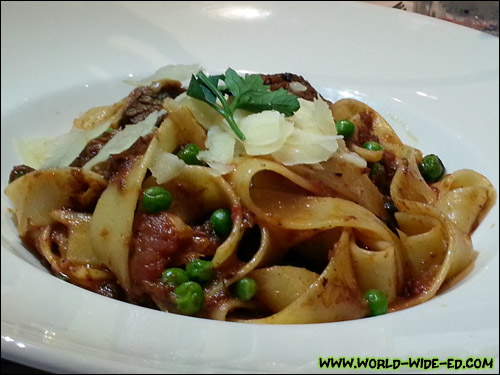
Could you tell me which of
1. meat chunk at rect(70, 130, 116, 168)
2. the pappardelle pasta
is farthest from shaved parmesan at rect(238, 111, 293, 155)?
meat chunk at rect(70, 130, 116, 168)

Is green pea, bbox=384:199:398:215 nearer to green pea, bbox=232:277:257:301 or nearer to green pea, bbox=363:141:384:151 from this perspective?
green pea, bbox=363:141:384:151

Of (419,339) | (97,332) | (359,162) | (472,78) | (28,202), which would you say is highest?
(472,78)

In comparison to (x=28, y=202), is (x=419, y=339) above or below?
above

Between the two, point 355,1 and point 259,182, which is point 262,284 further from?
point 355,1

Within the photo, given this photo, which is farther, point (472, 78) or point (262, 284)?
point (472, 78)

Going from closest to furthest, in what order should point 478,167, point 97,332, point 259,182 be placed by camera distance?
point 97,332, point 259,182, point 478,167

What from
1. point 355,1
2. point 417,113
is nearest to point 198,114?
point 417,113

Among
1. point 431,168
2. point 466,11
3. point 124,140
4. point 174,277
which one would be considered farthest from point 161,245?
point 431,168
